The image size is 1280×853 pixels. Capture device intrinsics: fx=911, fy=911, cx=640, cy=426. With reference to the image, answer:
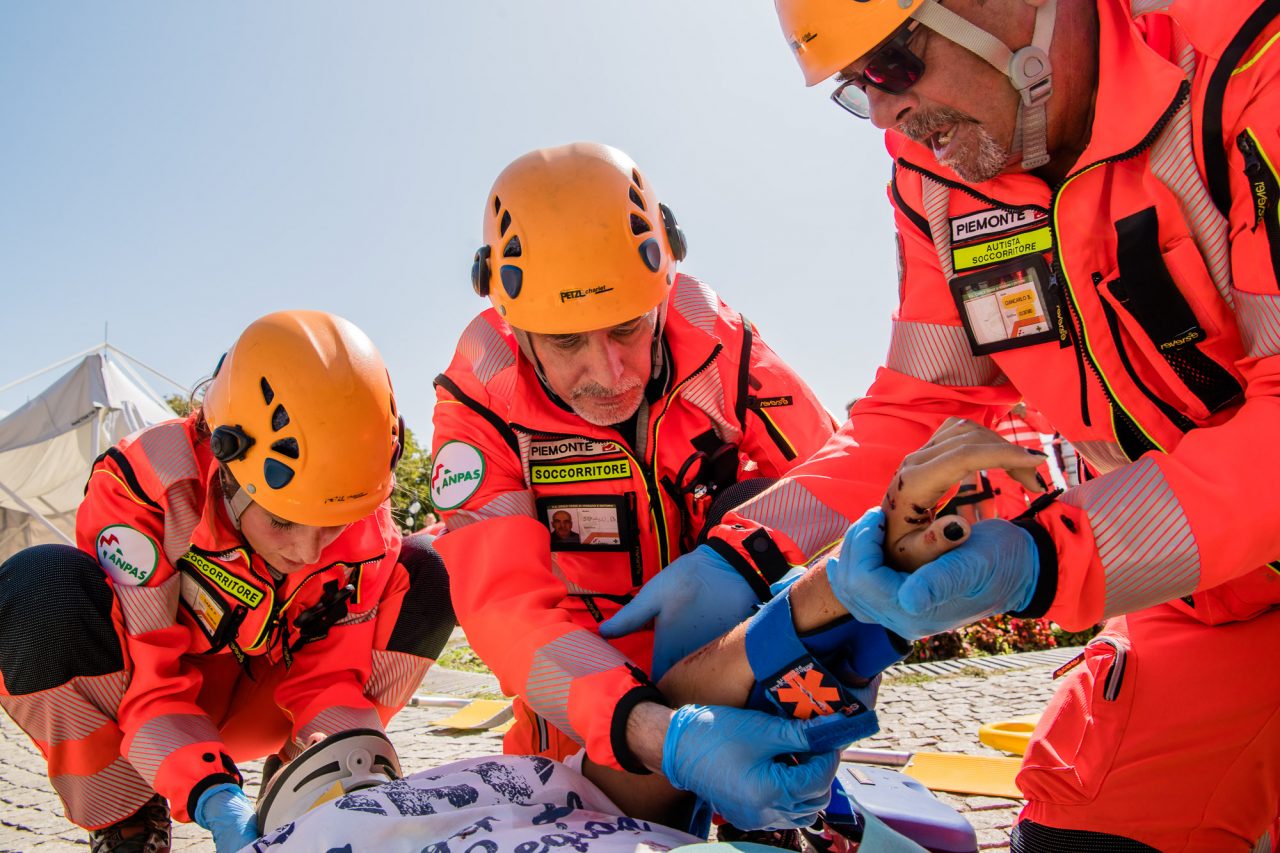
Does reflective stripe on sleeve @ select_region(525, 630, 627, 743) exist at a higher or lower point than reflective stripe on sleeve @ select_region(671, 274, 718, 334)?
lower

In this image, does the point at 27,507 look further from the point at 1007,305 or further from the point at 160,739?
the point at 1007,305

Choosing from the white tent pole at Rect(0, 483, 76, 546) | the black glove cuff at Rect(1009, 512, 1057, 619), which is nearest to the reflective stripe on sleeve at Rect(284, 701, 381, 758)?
the black glove cuff at Rect(1009, 512, 1057, 619)

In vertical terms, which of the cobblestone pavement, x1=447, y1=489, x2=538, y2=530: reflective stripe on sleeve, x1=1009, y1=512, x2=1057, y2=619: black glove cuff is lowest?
the cobblestone pavement

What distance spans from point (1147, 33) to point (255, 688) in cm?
398

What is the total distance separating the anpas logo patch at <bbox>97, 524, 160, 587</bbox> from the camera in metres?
3.44

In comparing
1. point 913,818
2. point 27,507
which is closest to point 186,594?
point 913,818

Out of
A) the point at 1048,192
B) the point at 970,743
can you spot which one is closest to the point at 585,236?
the point at 1048,192

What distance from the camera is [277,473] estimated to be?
3.37m

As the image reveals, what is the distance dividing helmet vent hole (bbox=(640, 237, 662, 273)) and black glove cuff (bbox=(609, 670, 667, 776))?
1440 millimetres

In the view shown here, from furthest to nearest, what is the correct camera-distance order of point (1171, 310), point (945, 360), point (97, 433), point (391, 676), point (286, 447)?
point (97, 433) → point (391, 676) → point (286, 447) → point (945, 360) → point (1171, 310)

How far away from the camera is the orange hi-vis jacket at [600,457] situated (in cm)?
307

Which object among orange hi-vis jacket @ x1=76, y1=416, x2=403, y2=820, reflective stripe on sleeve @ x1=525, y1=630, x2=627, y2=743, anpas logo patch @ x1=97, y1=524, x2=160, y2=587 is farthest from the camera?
anpas logo patch @ x1=97, y1=524, x2=160, y2=587

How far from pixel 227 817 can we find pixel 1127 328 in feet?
9.83

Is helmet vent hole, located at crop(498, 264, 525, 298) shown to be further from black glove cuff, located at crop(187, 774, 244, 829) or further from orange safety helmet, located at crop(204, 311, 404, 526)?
black glove cuff, located at crop(187, 774, 244, 829)
